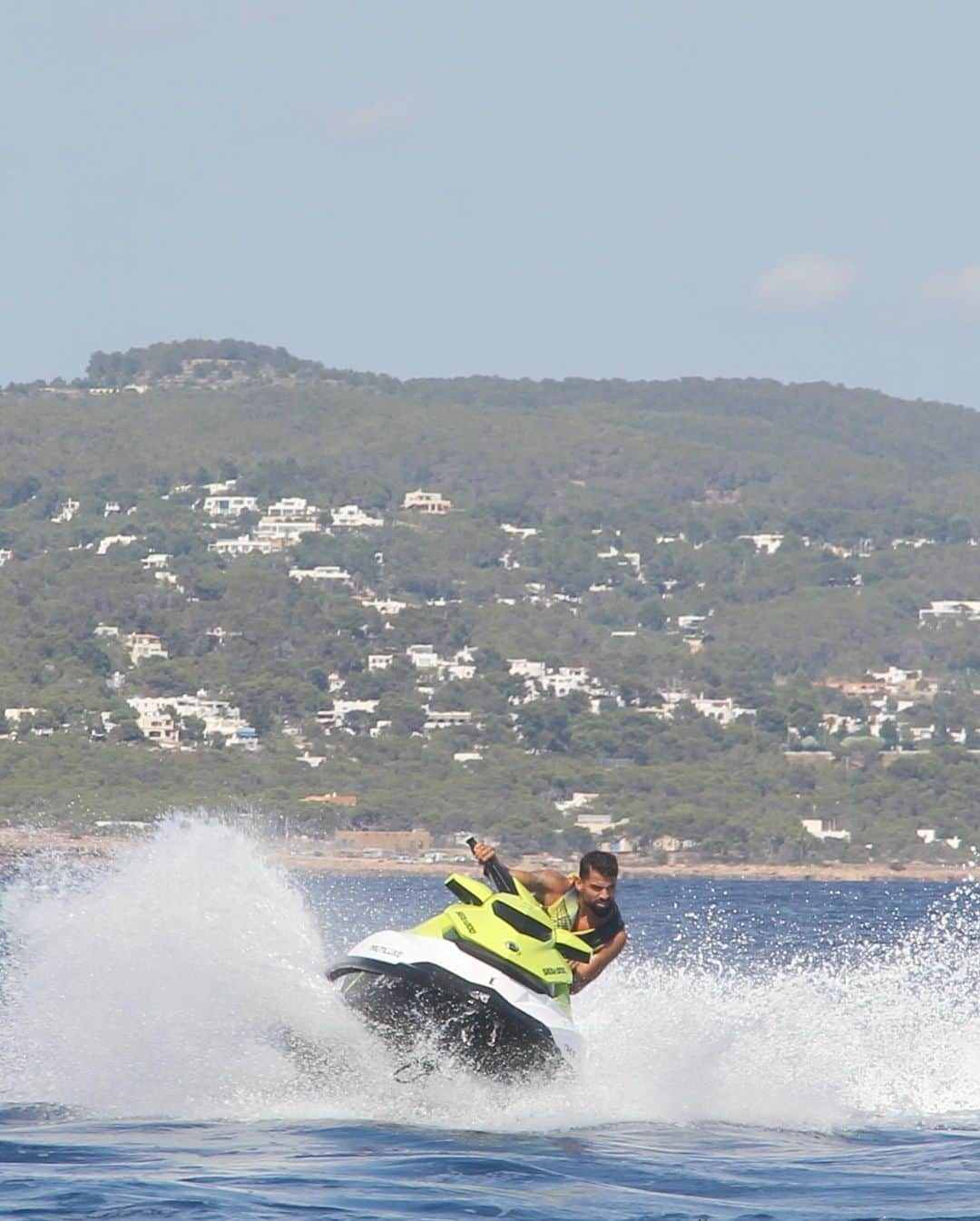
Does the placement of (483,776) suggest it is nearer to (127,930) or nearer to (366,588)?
(366,588)

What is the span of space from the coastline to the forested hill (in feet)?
4.26

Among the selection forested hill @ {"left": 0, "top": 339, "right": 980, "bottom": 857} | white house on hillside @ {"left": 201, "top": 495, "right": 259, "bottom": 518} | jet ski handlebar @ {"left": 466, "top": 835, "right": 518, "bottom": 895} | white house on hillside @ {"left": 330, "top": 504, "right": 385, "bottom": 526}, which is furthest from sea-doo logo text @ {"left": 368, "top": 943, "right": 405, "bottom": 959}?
white house on hillside @ {"left": 201, "top": 495, "right": 259, "bottom": 518}

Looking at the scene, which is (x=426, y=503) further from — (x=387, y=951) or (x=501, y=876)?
(x=387, y=951)

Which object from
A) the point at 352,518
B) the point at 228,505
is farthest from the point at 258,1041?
the point at 228,505

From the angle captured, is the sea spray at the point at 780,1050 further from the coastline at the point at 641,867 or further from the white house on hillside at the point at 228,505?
the white house on hillside at the point at 228,505

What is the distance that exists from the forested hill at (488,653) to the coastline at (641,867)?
130 cm

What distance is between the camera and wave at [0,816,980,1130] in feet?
46.0

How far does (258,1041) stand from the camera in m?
14.1

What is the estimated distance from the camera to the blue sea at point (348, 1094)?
1212 cm

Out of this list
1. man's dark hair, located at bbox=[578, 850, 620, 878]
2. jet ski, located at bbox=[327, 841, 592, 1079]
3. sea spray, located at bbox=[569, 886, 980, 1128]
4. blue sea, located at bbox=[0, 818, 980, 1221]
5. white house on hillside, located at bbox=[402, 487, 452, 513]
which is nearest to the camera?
blue sea, located at bbox=[0, 818, 980, 1221]

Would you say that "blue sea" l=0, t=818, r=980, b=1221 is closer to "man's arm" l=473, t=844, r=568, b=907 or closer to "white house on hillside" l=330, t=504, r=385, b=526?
"man's arm" l=473, t=844, r=568, b=907

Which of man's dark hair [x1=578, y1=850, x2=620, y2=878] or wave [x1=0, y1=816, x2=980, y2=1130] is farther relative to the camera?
wave [x1=0, y1=816, x2=980, y2=1130]

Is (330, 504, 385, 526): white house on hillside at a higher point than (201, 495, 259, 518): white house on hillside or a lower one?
lower

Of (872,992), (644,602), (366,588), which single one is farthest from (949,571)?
(872,992)
